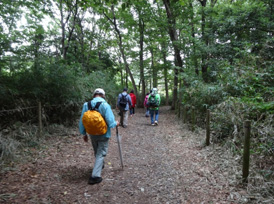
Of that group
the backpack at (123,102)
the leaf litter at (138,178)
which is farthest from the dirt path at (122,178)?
the backpack at (123,102)

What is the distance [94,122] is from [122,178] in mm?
1396

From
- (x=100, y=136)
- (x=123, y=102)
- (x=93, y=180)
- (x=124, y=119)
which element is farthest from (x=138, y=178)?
(x=124, y=119)

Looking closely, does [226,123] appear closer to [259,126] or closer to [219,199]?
[259,126]

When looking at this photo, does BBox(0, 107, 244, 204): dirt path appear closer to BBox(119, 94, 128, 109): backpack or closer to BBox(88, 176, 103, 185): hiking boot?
BBox(88, 176, 103, 185): hiking boot

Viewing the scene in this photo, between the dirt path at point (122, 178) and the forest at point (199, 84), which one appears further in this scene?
the forest at point (199, 84)

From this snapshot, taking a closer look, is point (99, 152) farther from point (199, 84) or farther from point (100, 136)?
point (199, 84)

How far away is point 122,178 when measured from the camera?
384 centimetres

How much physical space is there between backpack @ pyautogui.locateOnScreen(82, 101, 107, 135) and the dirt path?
104 centimetres

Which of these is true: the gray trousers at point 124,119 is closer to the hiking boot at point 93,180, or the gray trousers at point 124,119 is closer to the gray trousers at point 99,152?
the gray trousers at point 99,152

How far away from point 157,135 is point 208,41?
721cm

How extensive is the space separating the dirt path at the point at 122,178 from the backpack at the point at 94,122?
3.41 ft

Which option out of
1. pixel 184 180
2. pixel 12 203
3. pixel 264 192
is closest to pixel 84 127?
pixel 12 203

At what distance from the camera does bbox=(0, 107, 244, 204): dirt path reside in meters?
3.08

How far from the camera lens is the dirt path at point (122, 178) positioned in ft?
10.1
